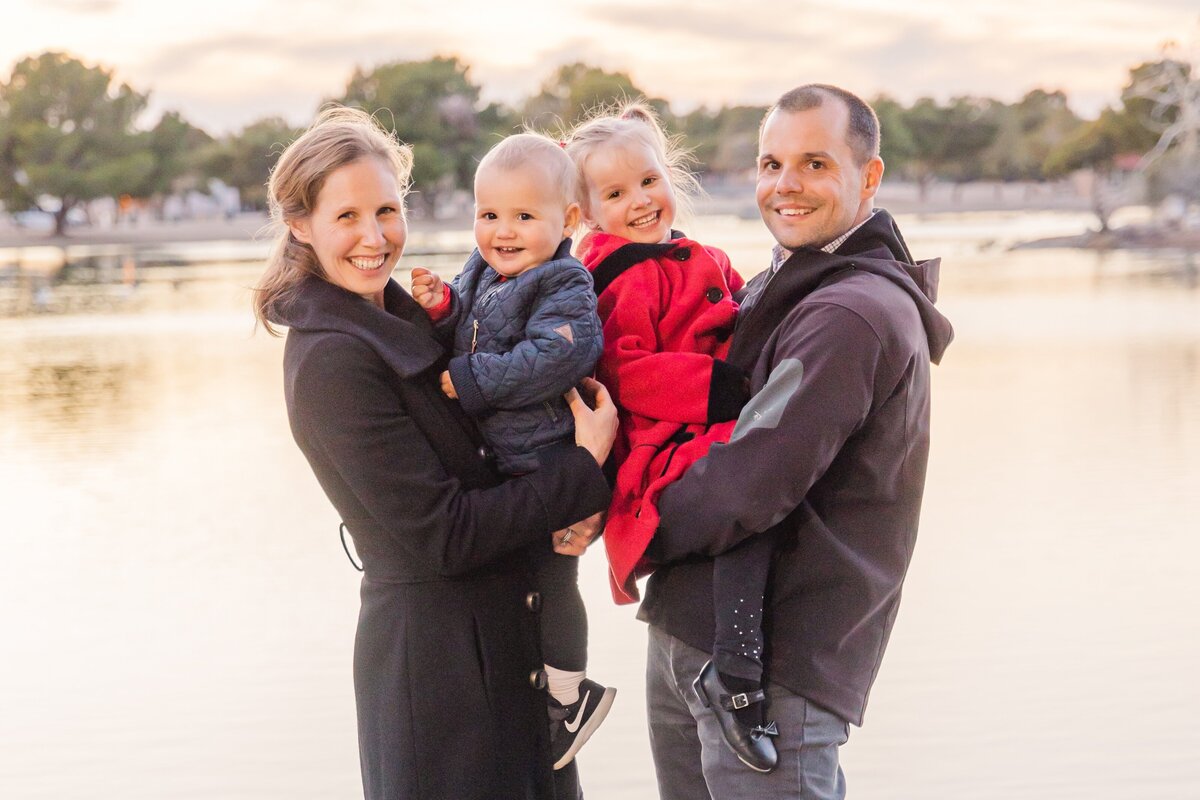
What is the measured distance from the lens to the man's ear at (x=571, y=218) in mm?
2428

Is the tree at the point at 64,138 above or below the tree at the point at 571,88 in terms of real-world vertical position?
below

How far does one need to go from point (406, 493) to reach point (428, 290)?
40 cm

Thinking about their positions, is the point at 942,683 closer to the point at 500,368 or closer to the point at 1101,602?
the point at 1101,602

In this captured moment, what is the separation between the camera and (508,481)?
2232 mm

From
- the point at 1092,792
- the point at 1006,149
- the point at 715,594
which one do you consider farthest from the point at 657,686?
the point at 1006,149

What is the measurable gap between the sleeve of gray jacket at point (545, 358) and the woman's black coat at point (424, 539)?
9cm

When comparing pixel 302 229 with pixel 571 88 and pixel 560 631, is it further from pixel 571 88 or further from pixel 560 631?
pixel 571 88

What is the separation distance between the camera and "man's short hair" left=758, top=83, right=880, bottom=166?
7.48 ft

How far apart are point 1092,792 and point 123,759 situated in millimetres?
2898

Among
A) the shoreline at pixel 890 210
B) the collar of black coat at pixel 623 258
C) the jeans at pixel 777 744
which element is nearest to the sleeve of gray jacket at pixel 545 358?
the collar of black coat at pixel 623 258

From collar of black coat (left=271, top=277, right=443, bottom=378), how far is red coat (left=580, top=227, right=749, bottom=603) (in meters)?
0.34

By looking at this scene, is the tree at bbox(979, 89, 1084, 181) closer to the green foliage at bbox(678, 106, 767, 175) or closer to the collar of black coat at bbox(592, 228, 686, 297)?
the green foliage at bbox(678, 106, 767, 175)

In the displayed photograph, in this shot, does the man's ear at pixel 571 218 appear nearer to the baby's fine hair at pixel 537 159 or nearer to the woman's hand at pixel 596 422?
the baby's fine hair at pixel 537 159

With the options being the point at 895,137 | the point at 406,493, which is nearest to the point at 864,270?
the point at 406,493
